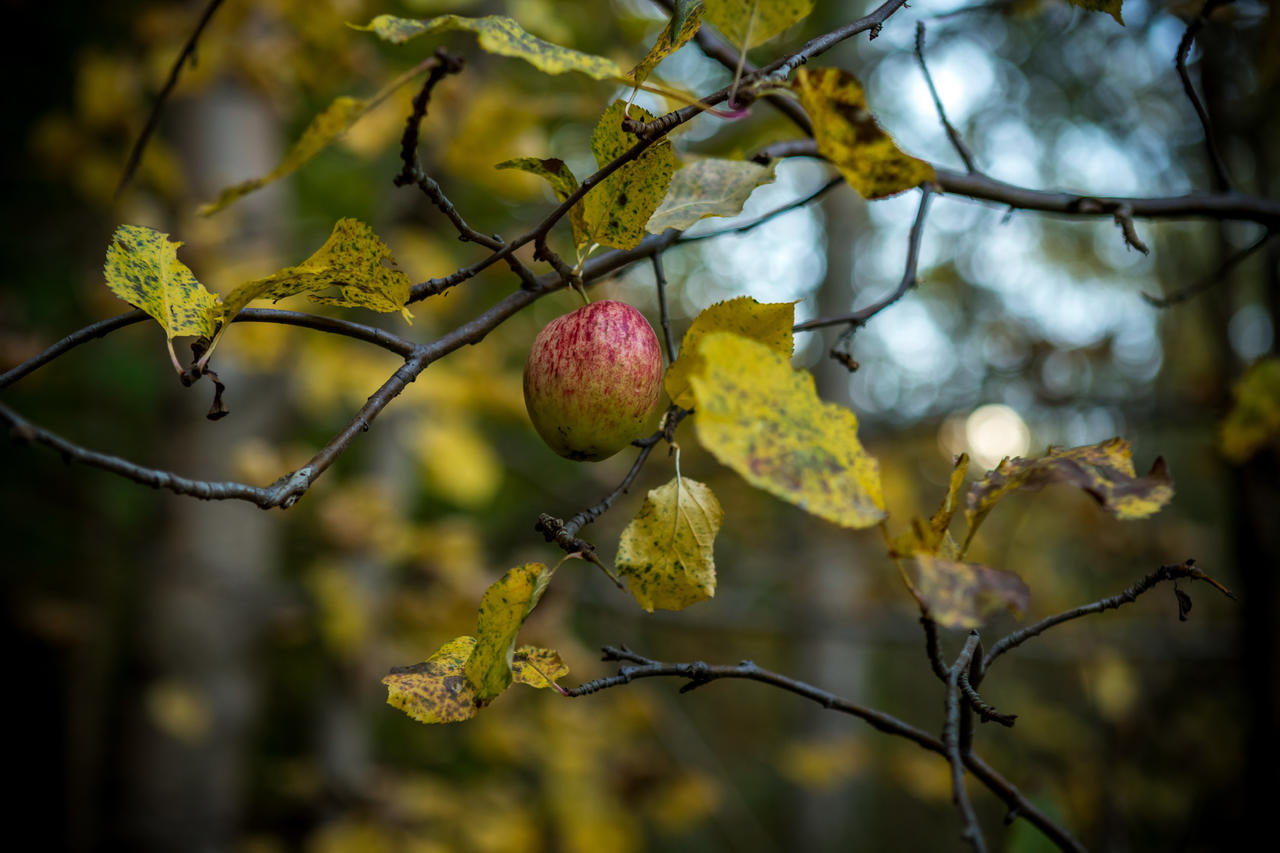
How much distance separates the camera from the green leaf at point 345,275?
1.41 ft

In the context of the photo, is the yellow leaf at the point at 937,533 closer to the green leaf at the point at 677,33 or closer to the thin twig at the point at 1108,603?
the thin twig at the point at 1108,603

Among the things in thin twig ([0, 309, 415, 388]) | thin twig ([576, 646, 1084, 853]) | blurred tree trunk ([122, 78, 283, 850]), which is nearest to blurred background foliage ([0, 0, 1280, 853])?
blurred tree trunk ([122, 78, 283, 850])

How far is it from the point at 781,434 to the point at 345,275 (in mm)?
276

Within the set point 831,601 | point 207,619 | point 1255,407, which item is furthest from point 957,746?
point 831,601

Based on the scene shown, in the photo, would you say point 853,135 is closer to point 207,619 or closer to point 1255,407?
point 1255,407

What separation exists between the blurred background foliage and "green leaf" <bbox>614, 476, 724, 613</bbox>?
25.8 inches

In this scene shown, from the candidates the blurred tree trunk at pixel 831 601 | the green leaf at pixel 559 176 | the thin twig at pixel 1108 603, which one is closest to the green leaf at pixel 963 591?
the thin twig at pixel 1108 603

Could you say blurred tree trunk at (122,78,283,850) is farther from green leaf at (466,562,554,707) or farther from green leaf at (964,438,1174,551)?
green leaf at (964,438,1174,551)

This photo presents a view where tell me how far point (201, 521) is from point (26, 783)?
2472 millimetres

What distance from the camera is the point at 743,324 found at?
0.51m

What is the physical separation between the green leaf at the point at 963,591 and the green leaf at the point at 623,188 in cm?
28

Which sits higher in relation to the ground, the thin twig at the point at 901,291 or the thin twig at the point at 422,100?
the thin twig at the point at 901,291

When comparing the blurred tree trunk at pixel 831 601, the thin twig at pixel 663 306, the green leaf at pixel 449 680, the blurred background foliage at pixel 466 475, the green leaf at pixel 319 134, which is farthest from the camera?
the blurred tree trunk at pixel 831 601

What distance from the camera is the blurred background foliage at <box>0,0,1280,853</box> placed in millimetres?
1927
